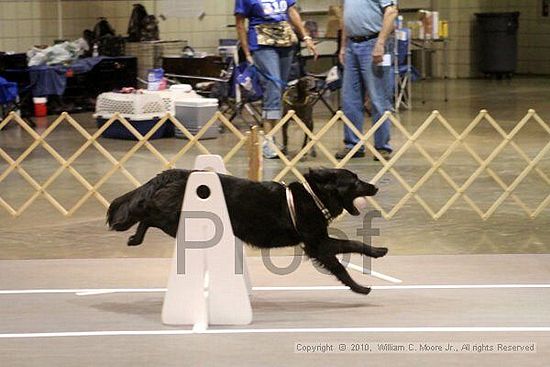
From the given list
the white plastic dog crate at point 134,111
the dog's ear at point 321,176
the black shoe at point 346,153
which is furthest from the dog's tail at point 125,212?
the white plastic dog crate at point 134,111

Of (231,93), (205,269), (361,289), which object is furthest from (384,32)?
(205,269)

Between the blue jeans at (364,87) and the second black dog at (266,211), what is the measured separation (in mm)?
3687

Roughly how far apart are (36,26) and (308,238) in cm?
1074

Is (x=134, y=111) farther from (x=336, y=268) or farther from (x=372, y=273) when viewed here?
(x=336, y=268)

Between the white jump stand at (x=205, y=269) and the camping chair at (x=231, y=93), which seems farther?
the camping chair at (x=231, y=93)

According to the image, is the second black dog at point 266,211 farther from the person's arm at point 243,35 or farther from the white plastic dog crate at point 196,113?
the white plastic dog crate at point 196,113

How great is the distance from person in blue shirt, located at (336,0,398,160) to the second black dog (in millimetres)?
3609

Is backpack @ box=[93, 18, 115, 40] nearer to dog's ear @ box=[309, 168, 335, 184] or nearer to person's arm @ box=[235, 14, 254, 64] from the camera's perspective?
person's arm @ box=[235, 14, 254, 64]

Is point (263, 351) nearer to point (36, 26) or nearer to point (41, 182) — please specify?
point (41, 182)

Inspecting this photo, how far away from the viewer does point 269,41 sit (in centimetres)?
796

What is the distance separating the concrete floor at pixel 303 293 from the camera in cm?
372

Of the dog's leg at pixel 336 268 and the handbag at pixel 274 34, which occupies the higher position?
the handbag at pixel 274 34

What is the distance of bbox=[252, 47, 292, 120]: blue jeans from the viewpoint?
8.01 metres

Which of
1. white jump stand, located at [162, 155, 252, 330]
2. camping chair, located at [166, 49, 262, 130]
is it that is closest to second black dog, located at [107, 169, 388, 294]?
white jump stand, located at [162, 155, 252, 330]
